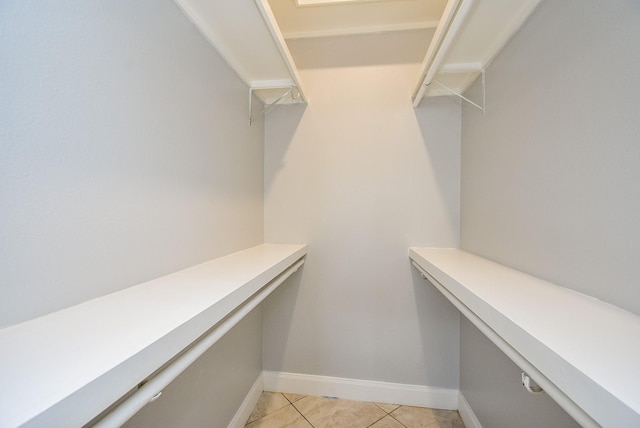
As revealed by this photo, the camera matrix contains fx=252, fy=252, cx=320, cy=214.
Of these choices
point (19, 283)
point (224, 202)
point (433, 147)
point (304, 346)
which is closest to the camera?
point (19, 283)

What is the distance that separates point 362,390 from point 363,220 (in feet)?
3.53

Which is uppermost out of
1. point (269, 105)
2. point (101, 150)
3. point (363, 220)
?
point (269, 105)

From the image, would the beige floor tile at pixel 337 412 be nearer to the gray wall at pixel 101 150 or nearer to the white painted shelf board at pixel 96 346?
the gray wall at pixel 101 150

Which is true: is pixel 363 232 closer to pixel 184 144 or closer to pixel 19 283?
pixel 184 144

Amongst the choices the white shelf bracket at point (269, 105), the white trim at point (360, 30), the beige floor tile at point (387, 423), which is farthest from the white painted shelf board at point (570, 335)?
the white trim at point (360, 30)

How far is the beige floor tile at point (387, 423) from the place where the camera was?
1.39 m

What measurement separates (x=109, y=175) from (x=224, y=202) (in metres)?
0.56

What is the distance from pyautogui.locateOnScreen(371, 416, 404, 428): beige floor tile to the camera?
4.56ft

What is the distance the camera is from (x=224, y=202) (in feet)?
3.87

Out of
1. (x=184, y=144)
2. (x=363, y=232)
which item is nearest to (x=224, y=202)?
(x=184, y=144)

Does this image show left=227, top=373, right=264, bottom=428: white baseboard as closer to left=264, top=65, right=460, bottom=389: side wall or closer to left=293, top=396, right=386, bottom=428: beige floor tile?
left=264, top=65, right=460, bottom=389: side wall

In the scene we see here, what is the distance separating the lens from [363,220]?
161cm

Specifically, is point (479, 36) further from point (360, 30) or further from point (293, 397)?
point (293, 397)

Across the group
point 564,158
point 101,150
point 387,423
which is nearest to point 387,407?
point 387,423
